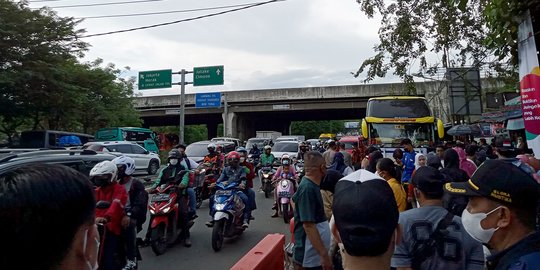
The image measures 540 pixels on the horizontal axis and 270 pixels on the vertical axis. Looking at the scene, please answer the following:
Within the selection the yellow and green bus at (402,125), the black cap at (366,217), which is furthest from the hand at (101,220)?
the yellow and green bus at (402,125)

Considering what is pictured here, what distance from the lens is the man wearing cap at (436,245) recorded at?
7.32ft

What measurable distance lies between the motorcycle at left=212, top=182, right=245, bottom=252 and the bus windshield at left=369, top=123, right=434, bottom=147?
717 centimetres

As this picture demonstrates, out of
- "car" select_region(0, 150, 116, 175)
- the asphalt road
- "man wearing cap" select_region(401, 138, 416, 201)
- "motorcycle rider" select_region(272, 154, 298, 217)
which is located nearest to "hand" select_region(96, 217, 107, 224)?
the asphalt road

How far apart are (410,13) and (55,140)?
15.8 metres

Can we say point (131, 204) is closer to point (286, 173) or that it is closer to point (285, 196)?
point (285, 196)

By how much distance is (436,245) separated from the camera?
228 centimetres

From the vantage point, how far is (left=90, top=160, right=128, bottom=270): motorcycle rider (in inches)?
147

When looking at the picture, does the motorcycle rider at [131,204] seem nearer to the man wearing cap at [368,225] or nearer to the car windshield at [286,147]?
the man wearing cap at [368,225]

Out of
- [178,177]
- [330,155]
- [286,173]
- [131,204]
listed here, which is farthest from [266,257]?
[330,155]

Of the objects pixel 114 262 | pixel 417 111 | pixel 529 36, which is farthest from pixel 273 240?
pixel 417 111

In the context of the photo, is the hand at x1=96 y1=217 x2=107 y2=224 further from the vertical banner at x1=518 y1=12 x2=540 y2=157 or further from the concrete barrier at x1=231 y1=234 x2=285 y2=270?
the vertical banner at x1=518 y1=12 x2=540 y2=157

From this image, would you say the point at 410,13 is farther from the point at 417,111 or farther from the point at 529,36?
the point at 529,36

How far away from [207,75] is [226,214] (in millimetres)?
14442

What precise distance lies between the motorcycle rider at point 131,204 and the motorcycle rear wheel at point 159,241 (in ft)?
3.04
